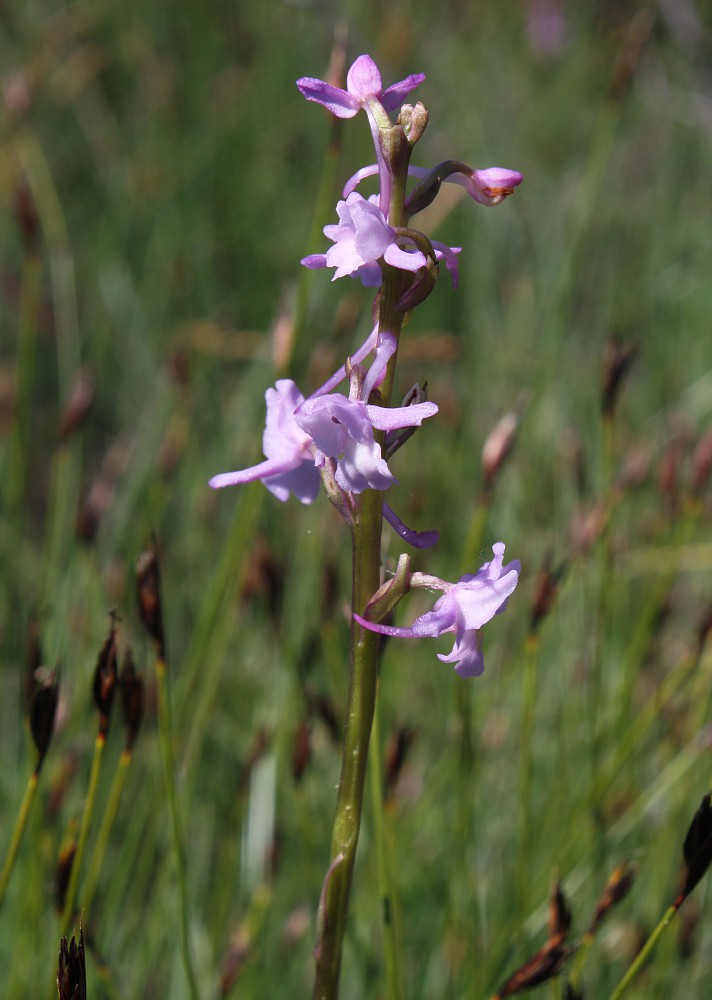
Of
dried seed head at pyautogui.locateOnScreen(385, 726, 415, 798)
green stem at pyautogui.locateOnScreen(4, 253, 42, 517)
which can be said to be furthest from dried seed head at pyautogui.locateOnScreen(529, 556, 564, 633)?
green stem at pyautogui.locateOnScreen(4, 253, 42, 517)

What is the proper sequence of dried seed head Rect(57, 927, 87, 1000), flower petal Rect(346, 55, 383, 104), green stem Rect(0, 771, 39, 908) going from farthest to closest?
green stem Rect(0, 771, 39, 908) < flower petal Rect(346, 55, 383, 104) < dried seed head Rect(57, 927, 87, 1000)

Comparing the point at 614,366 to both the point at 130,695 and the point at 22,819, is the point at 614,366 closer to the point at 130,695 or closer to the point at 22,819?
the point at 130,695

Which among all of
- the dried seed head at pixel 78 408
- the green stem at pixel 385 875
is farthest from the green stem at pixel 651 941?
the dried seed head at pixel 78 408

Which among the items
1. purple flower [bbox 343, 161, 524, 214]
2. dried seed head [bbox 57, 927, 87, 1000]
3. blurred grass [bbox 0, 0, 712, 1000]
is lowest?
blurred grass [bbox 0, 0, 712, 1000]

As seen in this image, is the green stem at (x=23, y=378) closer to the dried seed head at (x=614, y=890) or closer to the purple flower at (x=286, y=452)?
the purple flower at (x=286, y=452)

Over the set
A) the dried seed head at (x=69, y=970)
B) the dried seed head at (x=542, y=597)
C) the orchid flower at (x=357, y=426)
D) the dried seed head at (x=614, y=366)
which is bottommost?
the dried seed head at (x=542, y=597)

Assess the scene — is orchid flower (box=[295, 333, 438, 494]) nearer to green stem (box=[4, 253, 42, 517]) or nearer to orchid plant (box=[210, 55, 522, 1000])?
orchid plant (box=[210, 55, 522, 1000])
